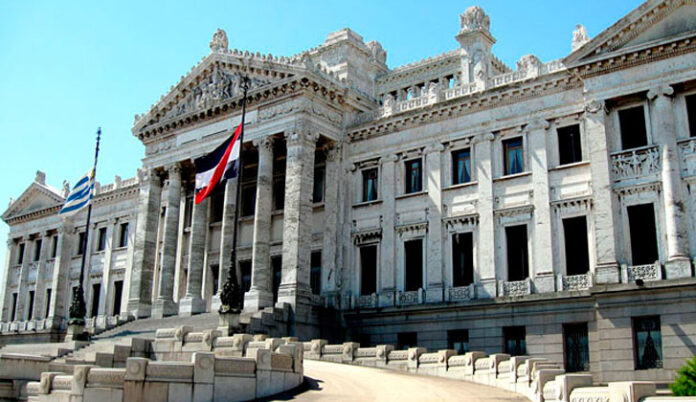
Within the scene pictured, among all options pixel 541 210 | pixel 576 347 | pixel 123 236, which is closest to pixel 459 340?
pixel 576 347

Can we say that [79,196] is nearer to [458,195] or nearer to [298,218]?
[298,218]

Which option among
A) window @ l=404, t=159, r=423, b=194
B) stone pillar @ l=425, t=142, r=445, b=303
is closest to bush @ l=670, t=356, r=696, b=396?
stone pillar @ l=425, t=142, r=445, b=303

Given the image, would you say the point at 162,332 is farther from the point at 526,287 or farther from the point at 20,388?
the point at 526,287

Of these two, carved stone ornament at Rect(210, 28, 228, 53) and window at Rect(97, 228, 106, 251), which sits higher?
carved stone ornament at Rect(210, 28, 228, 53)

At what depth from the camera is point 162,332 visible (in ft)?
100

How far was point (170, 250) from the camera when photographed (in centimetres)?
4381

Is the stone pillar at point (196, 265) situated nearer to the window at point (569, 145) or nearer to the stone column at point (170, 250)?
the stone column at point (170, 250)

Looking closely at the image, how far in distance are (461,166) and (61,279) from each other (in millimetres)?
35840

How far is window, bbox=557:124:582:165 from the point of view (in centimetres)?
3400

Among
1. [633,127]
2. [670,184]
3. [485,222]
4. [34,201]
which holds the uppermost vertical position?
[34,201]

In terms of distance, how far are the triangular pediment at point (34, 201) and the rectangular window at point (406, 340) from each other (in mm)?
35436

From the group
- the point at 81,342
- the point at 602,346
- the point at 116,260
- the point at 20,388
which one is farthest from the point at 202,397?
the point at 116,260

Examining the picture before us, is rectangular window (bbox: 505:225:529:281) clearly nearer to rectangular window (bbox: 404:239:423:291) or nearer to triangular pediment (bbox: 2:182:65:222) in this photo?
rectangular window (bbox: 404:239:423:291)

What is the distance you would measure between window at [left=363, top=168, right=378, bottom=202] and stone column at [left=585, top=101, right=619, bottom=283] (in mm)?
12107
